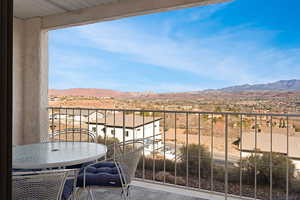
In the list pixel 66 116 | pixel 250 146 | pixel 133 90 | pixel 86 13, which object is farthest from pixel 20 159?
pixel 133 90

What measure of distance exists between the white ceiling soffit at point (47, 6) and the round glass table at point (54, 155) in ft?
7.23

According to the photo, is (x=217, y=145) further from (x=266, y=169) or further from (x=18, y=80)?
(x=18, y=80)

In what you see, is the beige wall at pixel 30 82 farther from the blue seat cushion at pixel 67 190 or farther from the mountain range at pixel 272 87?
the mountain range at pixel 272 87

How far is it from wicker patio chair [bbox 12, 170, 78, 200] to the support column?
9.80 ft

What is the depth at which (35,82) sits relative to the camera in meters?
4.08

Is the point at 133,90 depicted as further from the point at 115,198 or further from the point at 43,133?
the point at 115,198

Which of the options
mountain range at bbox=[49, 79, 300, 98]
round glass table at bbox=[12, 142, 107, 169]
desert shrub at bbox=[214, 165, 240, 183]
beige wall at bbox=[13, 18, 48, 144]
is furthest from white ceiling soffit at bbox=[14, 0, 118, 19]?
desert shrub at bbox=[214, 165, 240, 183]

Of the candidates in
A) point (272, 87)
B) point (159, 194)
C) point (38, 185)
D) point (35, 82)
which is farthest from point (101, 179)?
point (272, 87)

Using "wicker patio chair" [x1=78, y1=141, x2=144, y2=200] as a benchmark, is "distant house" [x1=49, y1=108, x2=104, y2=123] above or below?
above

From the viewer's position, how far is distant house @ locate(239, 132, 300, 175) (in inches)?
146

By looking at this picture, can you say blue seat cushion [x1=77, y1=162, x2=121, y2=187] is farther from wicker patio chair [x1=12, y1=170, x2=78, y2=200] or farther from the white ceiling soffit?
the white ceiling soffit

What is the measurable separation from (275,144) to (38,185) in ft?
12.8

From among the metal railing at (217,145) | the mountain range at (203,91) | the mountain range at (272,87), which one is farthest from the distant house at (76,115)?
the mountain range at (272,87)

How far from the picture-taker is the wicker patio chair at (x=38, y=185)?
131cm
